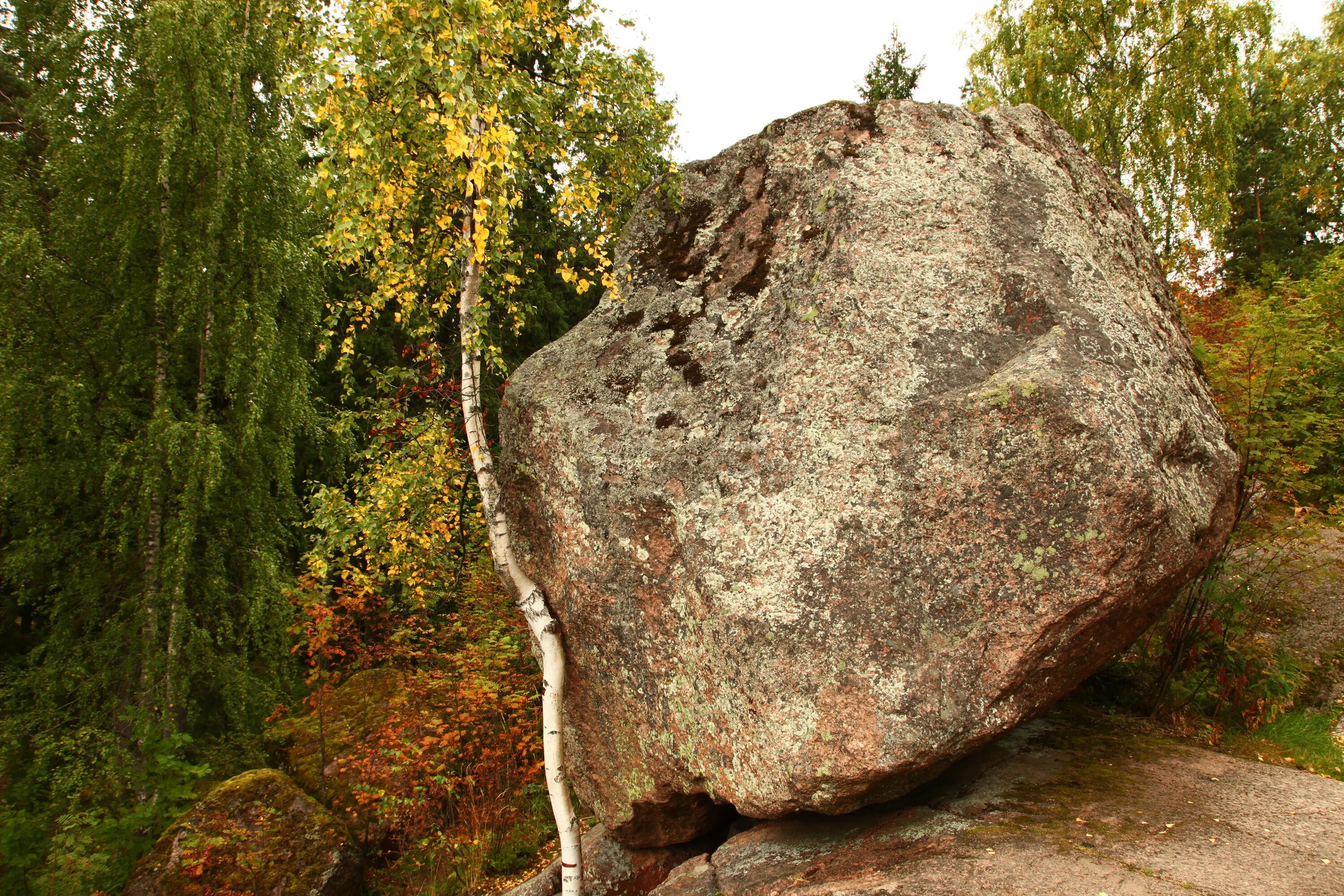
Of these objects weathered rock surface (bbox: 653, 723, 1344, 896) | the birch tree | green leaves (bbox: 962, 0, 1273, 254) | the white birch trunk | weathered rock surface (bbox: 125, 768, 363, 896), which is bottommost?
weathered rock surface (bbox: 125, 768, 363, 896)

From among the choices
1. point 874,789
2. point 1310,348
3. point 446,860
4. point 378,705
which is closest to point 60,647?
point 378,705

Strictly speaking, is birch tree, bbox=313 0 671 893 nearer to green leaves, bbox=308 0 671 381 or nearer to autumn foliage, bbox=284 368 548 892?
green leaves, bbox=308 0 671 381

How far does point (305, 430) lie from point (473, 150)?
6.38 meters

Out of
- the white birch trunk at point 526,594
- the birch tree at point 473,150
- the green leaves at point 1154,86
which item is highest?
the green leaves at point 1154,86

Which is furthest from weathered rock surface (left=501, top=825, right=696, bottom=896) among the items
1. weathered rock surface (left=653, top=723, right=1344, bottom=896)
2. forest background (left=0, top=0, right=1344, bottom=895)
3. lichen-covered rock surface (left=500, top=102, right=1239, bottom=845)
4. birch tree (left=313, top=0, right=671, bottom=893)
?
forest background (left=0, top=0, right=1344, bottom=895)

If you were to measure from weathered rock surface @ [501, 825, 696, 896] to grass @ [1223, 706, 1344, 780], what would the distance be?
13.3 ft

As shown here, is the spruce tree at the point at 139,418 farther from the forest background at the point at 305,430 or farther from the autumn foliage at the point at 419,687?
the autumn foliage at the point at 419,687

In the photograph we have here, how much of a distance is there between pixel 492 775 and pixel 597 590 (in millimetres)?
4593

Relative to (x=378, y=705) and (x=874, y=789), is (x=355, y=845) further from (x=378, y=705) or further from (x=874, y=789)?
(x=874, y=789)

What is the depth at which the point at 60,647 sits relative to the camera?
823 centimetres

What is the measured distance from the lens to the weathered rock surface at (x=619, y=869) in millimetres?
5551

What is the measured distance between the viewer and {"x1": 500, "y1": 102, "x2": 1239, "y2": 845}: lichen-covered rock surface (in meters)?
3.95

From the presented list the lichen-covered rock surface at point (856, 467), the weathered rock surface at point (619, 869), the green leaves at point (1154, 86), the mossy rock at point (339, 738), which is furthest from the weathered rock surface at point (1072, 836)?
the green leaves at point (1154, 86)

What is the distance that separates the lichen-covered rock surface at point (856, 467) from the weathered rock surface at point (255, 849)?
Result: 139 inches
